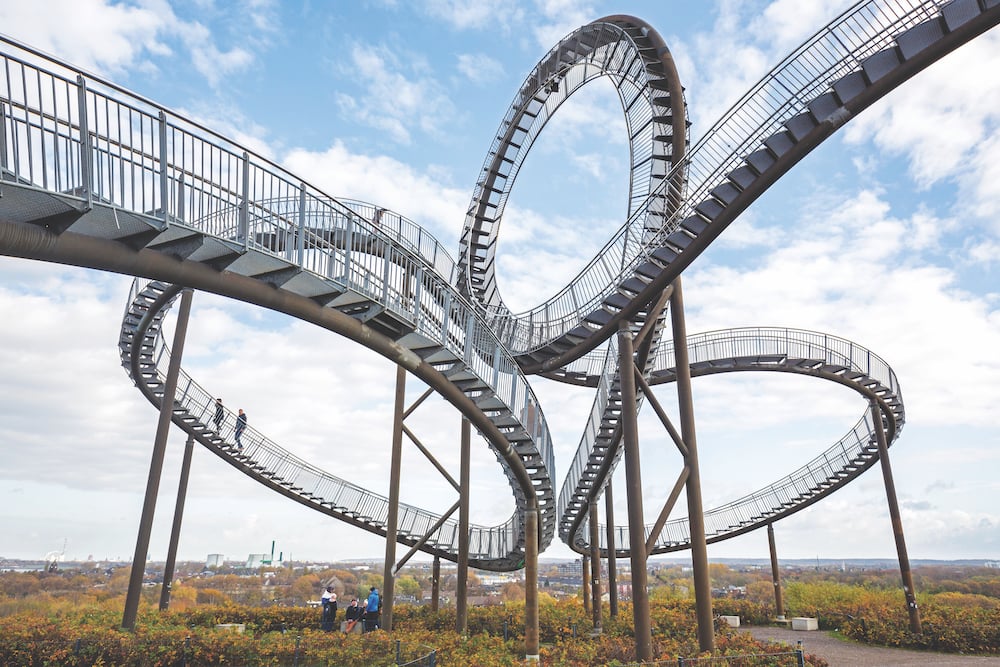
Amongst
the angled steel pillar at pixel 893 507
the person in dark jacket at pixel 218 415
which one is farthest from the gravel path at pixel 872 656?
the person in dark jacket at pixel 218 415

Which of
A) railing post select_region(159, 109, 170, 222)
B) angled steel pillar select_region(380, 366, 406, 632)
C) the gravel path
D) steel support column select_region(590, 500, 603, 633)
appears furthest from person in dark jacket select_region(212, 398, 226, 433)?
the gravel path

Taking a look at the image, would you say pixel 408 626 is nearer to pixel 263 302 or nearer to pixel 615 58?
pixel 263 302

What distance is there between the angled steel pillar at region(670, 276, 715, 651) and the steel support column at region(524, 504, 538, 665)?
2.95 m

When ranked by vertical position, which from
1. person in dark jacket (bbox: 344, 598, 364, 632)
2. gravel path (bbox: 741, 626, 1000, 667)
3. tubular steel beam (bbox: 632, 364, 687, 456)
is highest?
tubular steel beam (bbox: 632, 364, 687, 456)

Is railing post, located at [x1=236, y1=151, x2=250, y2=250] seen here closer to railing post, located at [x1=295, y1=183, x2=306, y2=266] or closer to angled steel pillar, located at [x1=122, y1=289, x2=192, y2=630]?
railing post, located at [x1=295, y1=183, x2=306, y2=266]

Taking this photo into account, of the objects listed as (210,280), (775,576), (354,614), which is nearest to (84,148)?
(210,280)

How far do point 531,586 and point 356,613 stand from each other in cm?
598

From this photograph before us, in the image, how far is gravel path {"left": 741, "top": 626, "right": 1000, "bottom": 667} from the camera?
13906 mm

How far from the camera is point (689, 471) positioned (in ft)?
39.4

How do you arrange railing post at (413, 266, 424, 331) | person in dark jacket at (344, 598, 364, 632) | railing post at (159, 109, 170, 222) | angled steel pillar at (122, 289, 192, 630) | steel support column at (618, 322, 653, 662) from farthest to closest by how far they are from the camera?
person in dark jacket at (344, 598, 364, 632), angled steel pillar at (122, 289, 192, 630), steel support column at (618, 322, 653, 662), railing post at (413, 266, 424, 331), railing post at (159, 109, 170, 222)

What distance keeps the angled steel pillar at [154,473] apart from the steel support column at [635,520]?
10.2 m

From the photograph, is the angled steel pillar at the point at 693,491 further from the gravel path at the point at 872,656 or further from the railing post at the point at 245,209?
the railing post at the point at 245,209

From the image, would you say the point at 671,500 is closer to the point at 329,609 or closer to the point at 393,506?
the point at 393,506

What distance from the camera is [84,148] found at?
Answer: 19.8 ft
